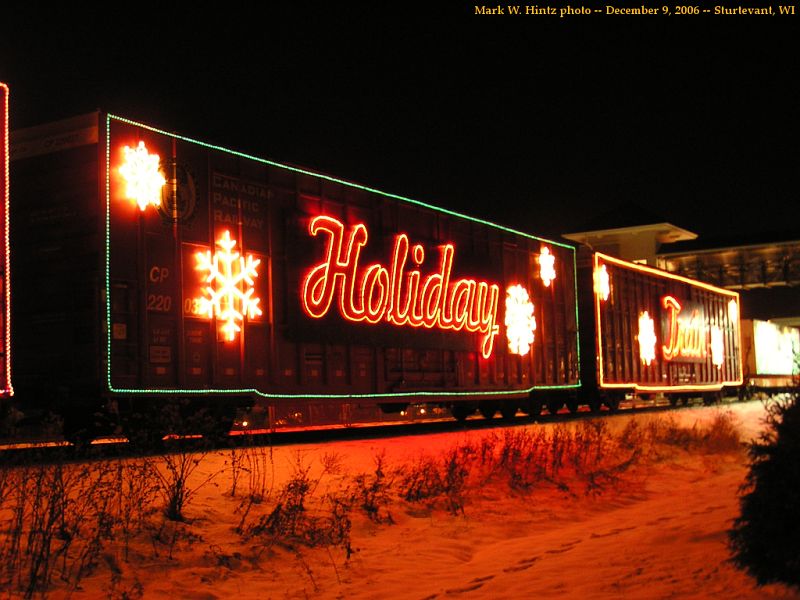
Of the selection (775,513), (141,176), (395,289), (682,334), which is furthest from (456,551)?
(682,334)

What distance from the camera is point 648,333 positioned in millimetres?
29094

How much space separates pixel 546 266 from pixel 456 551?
52.4 ft

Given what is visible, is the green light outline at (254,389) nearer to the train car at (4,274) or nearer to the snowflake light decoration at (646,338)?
the train car at (4,274)

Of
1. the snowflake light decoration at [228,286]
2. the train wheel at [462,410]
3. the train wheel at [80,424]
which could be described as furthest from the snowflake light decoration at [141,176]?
the train wheel at [462,410]

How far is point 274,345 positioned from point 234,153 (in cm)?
312

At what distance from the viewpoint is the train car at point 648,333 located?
1032 inches

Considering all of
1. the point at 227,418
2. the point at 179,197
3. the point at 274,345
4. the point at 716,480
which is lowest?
the point at 716,480

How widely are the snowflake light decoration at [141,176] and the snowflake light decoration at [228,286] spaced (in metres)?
1.17

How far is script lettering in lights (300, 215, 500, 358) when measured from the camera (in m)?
16.6

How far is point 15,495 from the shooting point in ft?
27.2

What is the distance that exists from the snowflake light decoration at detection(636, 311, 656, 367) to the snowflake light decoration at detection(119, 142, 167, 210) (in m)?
18.4

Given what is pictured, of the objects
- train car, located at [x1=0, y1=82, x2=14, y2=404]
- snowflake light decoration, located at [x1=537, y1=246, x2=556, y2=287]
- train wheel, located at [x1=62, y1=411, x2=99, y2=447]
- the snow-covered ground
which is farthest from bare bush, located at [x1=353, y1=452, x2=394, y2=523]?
snowflake light decoration, located at [x1=537, y1=246, x2=556, y2=287]

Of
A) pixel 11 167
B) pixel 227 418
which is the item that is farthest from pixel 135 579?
pixel 11 167

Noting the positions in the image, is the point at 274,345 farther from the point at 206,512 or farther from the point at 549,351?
the point at 549,351
